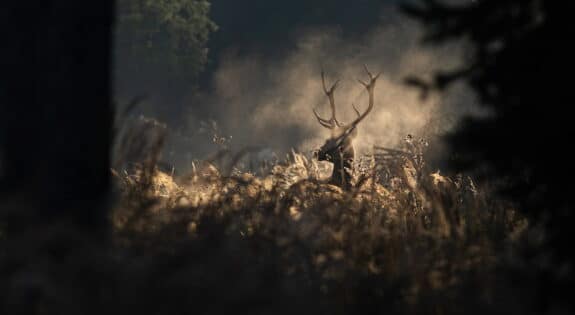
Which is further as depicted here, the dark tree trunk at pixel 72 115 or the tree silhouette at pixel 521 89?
the dark tree trunk at pixel 72 115

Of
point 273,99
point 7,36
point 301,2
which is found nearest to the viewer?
point 7,36

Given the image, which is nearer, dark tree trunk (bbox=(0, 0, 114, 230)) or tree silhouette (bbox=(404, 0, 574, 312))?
tree silhouette (bbox=(404, 0, 574, 312))

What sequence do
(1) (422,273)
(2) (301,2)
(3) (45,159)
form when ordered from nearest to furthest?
(3) (45,159) < (1) (422,273) < (2) (301,2)

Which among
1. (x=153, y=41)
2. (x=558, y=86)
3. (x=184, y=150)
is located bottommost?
(x=558, y=86)

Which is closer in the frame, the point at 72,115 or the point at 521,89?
the point at 521,89

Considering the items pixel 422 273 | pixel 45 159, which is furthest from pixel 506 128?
pixel 45 159

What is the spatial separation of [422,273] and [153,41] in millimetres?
30796

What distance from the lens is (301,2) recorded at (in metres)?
36.8

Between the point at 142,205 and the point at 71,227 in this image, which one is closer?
the point at 71,227

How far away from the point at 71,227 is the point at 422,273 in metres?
1.89

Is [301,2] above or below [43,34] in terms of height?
above

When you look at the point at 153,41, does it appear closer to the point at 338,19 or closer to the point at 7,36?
the point at 338,19

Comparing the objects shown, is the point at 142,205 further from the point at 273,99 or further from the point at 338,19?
the point at 338,19

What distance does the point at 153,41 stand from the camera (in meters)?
34.3
